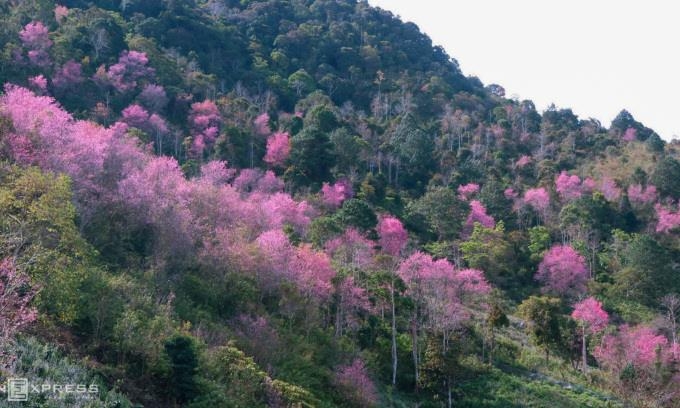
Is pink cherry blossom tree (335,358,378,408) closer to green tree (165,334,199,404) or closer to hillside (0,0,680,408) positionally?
hillside (0,0,680,408)

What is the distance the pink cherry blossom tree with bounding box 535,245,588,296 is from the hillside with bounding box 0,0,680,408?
0.19 m

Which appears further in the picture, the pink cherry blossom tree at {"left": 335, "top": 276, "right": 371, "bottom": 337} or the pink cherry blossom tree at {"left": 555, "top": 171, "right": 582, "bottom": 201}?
the pink cherry blossom tree at {"left": 555, "top": 171, "right": 582, "bottom": 201}

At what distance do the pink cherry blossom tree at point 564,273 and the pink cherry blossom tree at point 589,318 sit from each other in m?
4.63

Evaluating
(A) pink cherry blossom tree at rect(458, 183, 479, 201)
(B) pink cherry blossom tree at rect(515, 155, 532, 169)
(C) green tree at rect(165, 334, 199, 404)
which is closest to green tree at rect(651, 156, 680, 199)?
(B) pink cherry blossom tree at rect(515, 155, 532, 169)

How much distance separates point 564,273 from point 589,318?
7.24 m

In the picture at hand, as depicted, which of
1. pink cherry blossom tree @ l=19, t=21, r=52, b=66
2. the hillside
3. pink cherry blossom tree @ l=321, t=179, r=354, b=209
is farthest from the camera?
pink cherry blossom tree @ l=321, t=179, r=354, b=209

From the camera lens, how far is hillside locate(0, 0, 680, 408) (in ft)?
47.9

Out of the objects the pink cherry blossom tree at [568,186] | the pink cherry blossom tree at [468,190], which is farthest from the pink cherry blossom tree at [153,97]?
the pink cherry blossom tree at [568,186]

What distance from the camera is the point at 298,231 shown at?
113 ft

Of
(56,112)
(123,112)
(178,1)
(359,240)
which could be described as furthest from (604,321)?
(178,1)

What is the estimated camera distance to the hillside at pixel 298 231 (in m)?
14.6

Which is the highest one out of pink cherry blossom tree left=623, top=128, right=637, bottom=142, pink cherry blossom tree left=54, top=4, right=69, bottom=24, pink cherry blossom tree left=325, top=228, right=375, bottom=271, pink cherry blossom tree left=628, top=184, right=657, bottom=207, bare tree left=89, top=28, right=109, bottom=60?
pink cherry blossom tree left=623, top=128, right=637, bottom=142

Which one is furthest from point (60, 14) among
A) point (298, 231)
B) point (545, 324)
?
point (545, 324)

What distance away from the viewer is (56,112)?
23.2m
